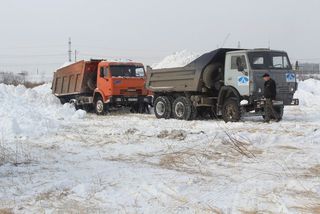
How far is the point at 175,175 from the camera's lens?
8070 mm

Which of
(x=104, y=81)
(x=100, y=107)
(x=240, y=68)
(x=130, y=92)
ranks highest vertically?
(x=240, y=68)

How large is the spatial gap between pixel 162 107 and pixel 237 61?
14.6ft

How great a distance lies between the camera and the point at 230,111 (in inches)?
667

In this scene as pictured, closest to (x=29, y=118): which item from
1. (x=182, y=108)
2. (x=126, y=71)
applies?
(x=182, y=108)

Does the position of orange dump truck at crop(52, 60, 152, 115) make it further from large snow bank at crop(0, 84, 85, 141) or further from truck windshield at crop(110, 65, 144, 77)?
large snow bank at crop(0, 84, 85, 141)

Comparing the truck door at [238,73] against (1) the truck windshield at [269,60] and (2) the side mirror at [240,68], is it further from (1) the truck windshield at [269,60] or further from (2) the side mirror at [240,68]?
(1) the truck windshield at [269,60]

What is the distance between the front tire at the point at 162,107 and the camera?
1986 cm

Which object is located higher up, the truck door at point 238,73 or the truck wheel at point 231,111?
the truck door at point 238,73

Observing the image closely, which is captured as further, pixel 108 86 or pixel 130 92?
pixel 130 92

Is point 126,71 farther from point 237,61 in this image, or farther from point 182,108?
point 237,61

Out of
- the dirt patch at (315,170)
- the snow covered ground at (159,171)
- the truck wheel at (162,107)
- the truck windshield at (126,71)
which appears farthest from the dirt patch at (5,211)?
the truck windshield at (126,71)

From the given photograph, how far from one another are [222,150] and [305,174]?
263cm

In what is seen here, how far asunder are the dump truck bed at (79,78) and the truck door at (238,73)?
923 centimetres

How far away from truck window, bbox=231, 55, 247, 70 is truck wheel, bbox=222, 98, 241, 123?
3.72 feet
